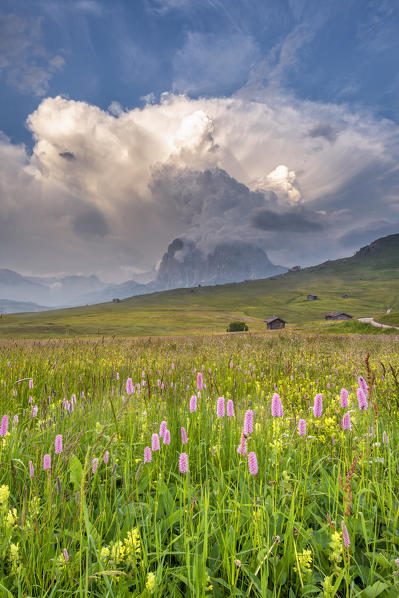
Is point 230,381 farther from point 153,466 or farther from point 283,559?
point 283,559

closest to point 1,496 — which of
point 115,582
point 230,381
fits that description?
point 115,582

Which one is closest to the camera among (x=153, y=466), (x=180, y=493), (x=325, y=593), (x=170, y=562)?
(x=325, y=593)

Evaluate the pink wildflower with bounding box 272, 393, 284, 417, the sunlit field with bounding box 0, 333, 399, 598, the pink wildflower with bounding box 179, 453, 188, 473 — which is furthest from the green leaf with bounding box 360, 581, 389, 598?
the pink wildflower with bounding box 179, 453, 188, 473

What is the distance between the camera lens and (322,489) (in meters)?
2.77

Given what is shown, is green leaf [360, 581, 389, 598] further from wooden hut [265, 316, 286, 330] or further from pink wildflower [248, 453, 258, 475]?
wooden hut [265, 316, 286, 330]

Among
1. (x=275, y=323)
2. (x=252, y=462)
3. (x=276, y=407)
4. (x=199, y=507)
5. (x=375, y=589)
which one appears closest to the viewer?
(x=375, y=589)

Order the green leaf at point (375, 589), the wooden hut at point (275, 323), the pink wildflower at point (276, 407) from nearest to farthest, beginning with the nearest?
1. the green leaf at point (375, 589)
2. the pink wildflower at point (276, 407)
3. the wooden hut at point (275, 323)

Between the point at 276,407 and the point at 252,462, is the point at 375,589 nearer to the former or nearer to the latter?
the point at 252,462

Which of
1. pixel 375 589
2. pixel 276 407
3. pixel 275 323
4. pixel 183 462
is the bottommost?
pixel 275 323

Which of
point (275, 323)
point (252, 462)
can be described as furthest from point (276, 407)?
point (275, 323)

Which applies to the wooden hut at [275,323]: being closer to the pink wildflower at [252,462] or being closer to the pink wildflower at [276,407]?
the pink wildflower at [276,407]

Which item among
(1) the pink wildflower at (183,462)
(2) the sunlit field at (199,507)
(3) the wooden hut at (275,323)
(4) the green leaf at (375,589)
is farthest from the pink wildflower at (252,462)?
(3) the wooden hut at (275,323)

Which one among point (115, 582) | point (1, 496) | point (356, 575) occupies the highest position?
point (1, 496)

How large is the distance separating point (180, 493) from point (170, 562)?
57cm
